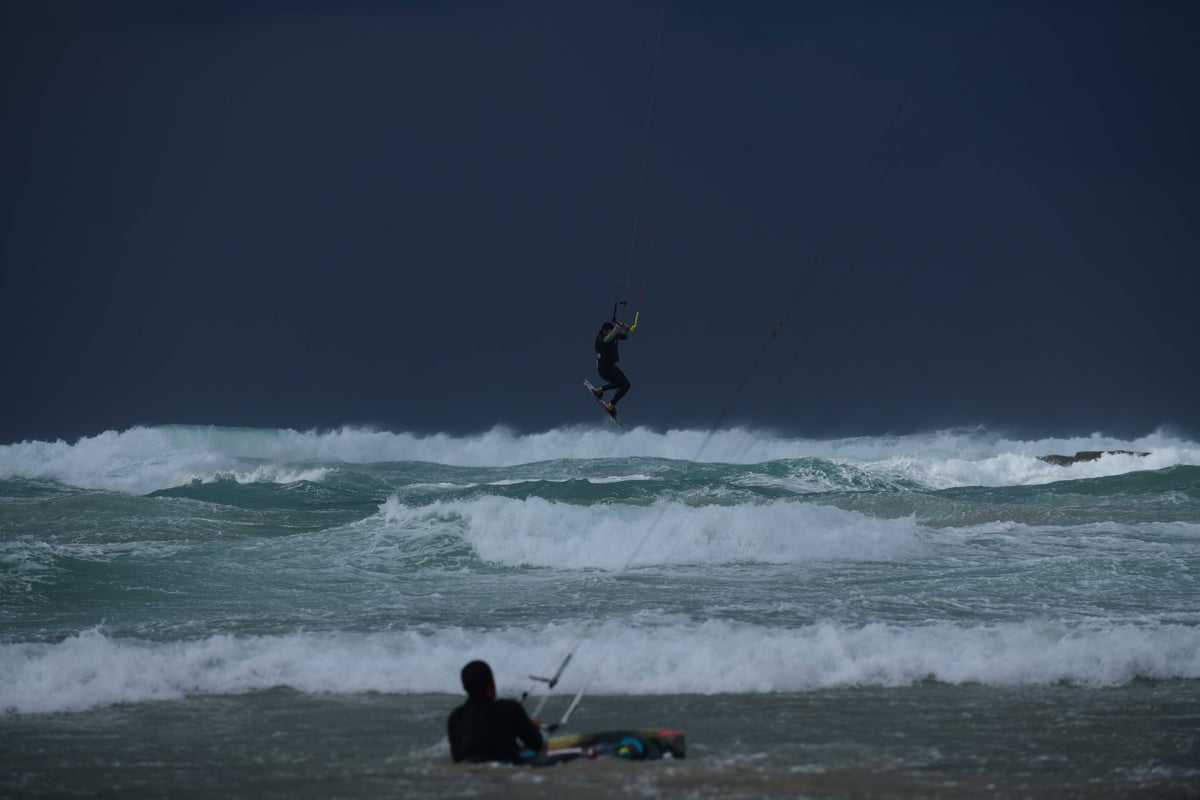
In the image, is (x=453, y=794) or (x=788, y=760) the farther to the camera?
(x=788, y=760)

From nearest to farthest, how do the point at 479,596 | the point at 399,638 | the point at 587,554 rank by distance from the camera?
the point at 399,638 < the point at 479,596 < the point at 587,554

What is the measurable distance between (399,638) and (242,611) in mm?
3016

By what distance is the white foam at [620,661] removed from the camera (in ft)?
31.0

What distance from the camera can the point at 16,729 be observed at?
27.5 feet

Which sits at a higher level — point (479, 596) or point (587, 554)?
point (587, 554)

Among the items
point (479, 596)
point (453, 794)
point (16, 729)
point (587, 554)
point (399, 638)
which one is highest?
point (587, 554)

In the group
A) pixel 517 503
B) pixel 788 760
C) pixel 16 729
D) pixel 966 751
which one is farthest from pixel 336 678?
pixel 517 503

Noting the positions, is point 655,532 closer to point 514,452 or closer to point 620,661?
point 620,661

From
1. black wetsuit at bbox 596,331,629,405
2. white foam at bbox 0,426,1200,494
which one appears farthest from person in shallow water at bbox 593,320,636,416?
Answer: white foam at bbox 0,426,1200,494

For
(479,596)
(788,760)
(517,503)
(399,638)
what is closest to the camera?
(788,760)

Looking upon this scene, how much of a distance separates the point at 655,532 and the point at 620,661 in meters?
8.82

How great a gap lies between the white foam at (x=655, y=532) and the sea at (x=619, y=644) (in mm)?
70

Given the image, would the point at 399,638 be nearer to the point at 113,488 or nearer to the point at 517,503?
the point at 517,503

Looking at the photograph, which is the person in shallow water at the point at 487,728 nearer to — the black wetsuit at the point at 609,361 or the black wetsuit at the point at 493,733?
the black wetsuit at the point at 493,733
